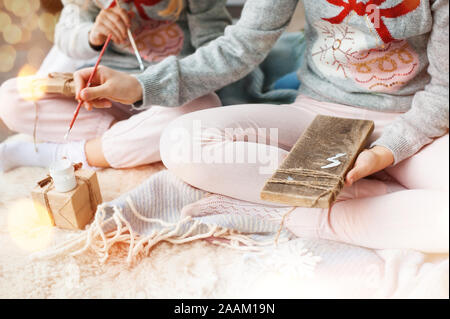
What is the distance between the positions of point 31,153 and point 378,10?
0.71m

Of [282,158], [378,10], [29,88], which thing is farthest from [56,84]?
[378,10]

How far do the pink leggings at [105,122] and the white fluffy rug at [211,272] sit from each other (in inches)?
8.3

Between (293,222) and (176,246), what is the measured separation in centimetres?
18

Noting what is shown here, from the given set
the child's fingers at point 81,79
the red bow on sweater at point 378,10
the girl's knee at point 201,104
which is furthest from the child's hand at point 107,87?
the red bow on sweater at point 378,10

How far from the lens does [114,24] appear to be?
0.80 meters

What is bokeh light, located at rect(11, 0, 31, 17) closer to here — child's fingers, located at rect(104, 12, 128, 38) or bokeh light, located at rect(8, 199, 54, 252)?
child's fingers, located at rect(104, 12, 128, 38)

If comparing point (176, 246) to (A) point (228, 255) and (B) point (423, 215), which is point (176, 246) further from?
(B) point (423, 215)

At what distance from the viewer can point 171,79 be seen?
710 millimetres

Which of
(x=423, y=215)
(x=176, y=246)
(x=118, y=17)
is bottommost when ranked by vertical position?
(x=176, y=246)

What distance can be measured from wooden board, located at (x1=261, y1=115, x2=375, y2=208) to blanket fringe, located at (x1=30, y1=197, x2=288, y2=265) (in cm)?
15

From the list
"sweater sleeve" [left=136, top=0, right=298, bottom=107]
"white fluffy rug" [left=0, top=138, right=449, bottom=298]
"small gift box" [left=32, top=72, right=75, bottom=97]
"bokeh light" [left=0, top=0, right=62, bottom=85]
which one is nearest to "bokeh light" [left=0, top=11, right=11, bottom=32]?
"bokeh light" [left=0, top=0, right=62, bottom=85]

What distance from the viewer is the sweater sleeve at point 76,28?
873mm

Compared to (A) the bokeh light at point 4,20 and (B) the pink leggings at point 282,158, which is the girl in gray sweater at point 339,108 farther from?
(A) the bokeh light at point 4,20

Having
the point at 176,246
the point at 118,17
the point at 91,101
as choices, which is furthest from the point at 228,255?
the point at 118,17
